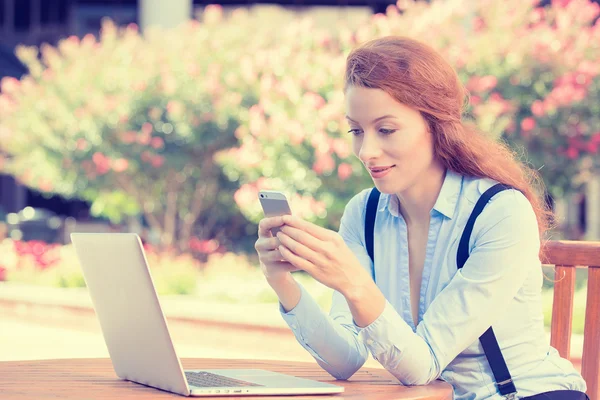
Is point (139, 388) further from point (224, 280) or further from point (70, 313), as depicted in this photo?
point (224, 280)

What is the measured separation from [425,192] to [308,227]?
24.8 inches

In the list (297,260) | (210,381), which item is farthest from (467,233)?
(210,381)

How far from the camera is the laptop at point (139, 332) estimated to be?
6.60 ft

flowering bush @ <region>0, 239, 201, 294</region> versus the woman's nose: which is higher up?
the woman's nose

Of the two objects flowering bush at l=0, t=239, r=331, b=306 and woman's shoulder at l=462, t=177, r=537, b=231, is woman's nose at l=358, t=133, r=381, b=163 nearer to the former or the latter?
woman's shoulder at l=462, t=177, r=537, b=231

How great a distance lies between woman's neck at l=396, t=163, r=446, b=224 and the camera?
2600 millimetres

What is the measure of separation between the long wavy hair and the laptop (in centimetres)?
70

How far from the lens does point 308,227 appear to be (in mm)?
2057

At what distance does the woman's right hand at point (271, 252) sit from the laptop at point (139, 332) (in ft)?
0.76

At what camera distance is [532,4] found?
1024 centimetres

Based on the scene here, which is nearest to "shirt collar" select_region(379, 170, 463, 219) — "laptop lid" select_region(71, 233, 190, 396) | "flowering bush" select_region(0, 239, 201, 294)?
"laptop lid" select_region(71, 233, 190, 396)

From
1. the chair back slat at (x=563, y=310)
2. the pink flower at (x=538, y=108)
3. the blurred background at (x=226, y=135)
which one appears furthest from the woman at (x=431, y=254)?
the pink flower at (x=538, y=108)

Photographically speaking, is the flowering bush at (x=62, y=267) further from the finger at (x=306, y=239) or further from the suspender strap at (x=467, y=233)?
the finger at (x=306, y=239)

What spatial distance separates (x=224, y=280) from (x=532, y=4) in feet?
13.4
